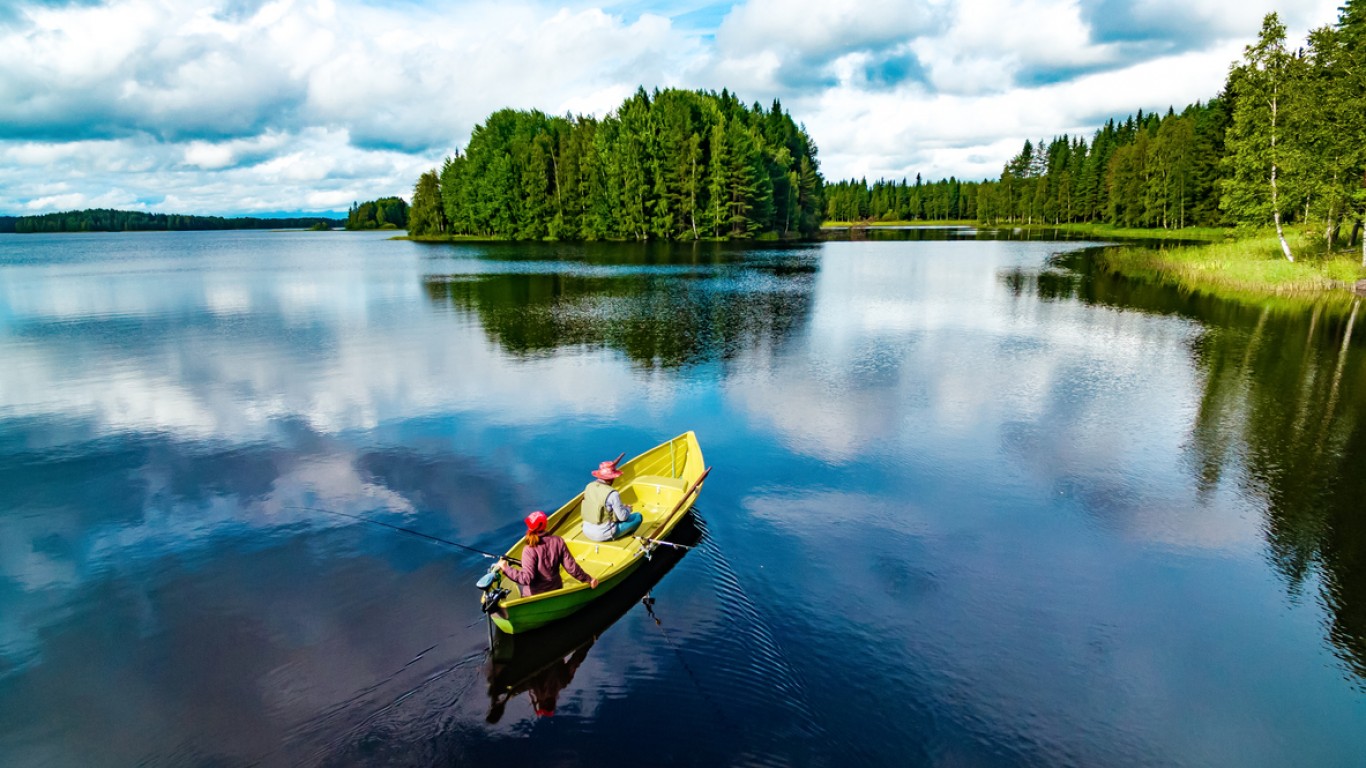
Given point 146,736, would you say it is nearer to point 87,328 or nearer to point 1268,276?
point 87,328

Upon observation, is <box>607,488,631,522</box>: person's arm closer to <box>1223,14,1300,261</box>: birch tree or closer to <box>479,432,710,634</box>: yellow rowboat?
<box>479,432,710,634</box>: yellow rowboat

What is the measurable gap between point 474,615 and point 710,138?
10338 centimetres

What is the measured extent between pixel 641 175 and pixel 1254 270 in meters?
79.4

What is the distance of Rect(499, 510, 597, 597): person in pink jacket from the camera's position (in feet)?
36.0

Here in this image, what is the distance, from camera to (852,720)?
9242 mm

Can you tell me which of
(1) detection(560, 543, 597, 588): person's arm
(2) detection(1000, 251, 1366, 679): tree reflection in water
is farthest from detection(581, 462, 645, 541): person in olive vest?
(2) detection(1000, 251, 1366, 679): tree reflection in water

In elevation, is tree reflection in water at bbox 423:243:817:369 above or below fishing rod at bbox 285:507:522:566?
above

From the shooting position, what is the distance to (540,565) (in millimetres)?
10969

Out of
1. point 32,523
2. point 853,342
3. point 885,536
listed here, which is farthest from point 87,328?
point 885,536

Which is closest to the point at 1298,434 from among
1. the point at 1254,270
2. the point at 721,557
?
the point at 721,557

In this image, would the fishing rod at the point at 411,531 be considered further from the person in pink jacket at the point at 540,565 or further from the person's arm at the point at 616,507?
the person's arm at the point at 616,507

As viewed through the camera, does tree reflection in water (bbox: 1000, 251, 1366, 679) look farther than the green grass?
No

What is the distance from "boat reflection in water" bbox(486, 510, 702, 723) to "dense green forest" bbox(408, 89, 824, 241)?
97.3 metres

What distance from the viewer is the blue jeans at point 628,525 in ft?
42.9
